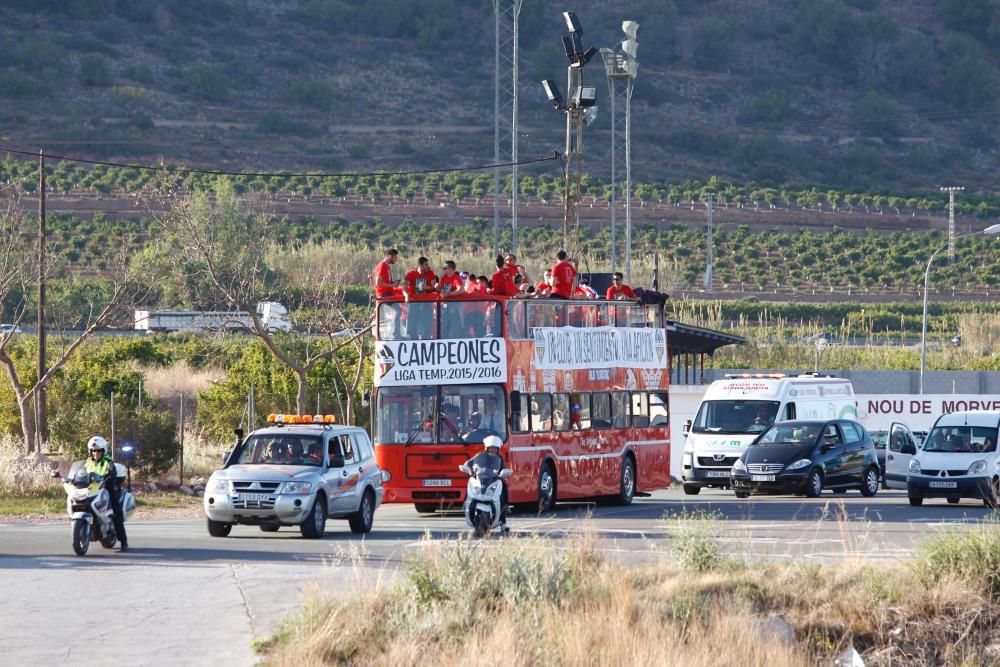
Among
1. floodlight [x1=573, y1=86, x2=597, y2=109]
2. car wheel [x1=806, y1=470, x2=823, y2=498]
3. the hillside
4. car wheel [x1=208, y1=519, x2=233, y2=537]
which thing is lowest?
car wheel [x1=208, y1=519, x2=233, y2=537]

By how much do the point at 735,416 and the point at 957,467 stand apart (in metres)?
6.84

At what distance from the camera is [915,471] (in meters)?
32.2

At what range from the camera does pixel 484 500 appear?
76.5 ft

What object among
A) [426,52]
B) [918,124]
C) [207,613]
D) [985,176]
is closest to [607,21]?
[426,52]

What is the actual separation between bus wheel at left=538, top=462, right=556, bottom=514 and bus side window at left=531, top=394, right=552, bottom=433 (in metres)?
0.67

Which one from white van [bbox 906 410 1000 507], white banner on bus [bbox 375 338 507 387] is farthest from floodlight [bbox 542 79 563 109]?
white banner on bus [bbox 375 338 507 387]

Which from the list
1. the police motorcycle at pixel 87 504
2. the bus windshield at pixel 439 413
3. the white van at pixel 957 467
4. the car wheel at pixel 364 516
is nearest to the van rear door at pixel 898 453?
Result: the white van at pixel 957 467

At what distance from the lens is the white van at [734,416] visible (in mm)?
36719

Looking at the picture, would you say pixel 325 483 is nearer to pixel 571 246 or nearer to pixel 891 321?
pixel 571 246

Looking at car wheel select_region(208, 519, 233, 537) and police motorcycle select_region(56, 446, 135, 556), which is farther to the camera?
car wheel select_region(208, 519, 233, 537)

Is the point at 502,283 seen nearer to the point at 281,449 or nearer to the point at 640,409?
the point at 281,449

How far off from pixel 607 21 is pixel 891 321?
3703 inches

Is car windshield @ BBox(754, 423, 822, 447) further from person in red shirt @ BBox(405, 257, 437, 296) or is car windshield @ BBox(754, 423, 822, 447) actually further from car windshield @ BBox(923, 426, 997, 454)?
person in red shirt @ BBox(405, 257, 437, 296)

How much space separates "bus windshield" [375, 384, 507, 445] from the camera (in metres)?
28.2
